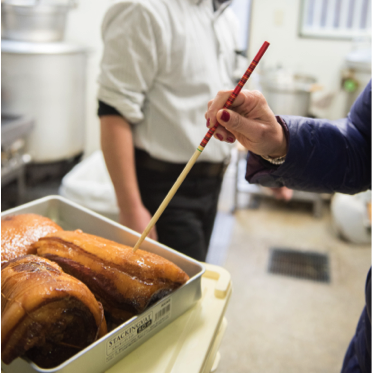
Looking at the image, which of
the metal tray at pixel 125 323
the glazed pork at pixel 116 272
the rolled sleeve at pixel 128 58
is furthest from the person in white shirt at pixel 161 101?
the glazed pork at pixel 116 272

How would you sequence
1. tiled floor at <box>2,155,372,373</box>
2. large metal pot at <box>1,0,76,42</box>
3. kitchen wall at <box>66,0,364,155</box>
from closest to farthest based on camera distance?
1. large metal pot at <box>1,0,76,42</box>
2. tiled floor at <box>2,155,372,373</box>
3. kitchen wall at <box>66,0,364,155</box>

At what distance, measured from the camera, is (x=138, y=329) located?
45 centimetres

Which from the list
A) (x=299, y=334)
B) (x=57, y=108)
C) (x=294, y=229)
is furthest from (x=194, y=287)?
(x=294, y=229)

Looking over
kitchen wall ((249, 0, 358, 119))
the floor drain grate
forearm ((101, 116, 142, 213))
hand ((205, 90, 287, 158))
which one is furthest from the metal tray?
kitchen wall ((249, 0, 358, 119))

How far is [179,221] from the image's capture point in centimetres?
102

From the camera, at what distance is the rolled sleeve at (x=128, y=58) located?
833 mm

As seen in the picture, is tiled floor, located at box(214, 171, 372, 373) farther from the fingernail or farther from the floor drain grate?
the fingernail

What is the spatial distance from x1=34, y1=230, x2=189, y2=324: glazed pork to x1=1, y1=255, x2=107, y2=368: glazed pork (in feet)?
0.10

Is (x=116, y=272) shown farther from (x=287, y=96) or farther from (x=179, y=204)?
(x=287, y=96)

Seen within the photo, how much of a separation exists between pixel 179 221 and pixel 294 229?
1522 millimetres

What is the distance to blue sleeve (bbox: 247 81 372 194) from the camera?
62 cm

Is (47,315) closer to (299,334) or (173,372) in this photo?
(173,372)

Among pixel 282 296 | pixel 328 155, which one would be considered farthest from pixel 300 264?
pixel 328 155

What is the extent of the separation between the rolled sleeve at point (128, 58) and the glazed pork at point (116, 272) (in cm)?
46
